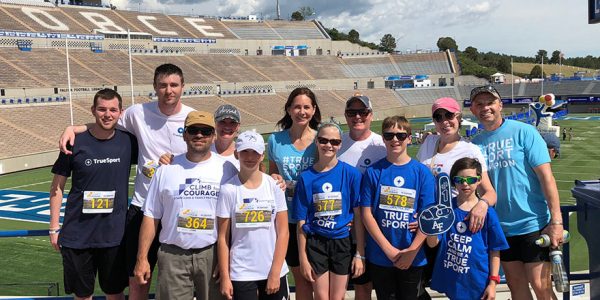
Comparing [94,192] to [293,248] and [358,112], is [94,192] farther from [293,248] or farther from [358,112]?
[358,112]

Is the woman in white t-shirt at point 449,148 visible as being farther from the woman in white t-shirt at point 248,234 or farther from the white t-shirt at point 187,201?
the white t-shirt at point 187,201

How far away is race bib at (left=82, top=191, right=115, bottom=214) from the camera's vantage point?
3992 mm

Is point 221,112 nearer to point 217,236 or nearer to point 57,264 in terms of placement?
point 217,236

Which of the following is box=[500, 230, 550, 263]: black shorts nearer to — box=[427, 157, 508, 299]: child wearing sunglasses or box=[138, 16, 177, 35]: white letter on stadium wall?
box=[427, 157, 508, 299]: child wearing sunglasses

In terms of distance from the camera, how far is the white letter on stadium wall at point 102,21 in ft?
193

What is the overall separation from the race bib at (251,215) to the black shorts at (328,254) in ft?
1.60

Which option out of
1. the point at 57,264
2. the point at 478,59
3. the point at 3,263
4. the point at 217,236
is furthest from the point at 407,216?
the point at 478,59

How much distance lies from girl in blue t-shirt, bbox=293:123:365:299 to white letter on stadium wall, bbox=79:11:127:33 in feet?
197

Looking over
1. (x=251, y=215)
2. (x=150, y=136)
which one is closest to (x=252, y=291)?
(x=251, y=215)

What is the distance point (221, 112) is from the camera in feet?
12.6

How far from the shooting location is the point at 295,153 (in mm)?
4133

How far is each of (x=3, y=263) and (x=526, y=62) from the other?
138748 mm

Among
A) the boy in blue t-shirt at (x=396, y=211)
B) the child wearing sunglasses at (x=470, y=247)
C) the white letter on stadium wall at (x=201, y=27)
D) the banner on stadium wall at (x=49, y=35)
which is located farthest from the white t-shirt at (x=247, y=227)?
the white letter on stadium wall at (x=201, y=27)

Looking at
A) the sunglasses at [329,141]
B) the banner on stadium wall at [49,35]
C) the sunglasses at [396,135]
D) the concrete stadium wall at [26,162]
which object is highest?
the banner on stadium wall at [49,35]
